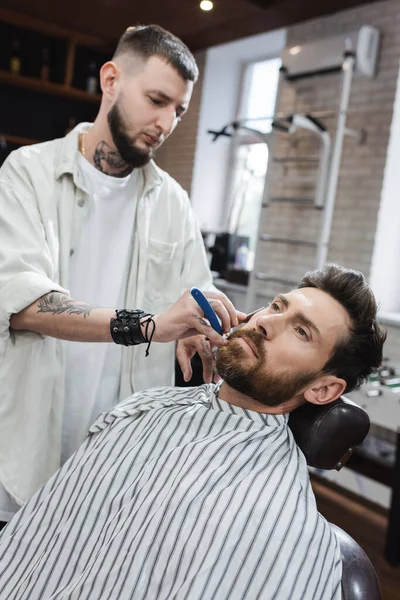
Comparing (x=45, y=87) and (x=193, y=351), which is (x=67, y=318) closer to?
(x=193, y=351)

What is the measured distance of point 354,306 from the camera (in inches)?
56.1

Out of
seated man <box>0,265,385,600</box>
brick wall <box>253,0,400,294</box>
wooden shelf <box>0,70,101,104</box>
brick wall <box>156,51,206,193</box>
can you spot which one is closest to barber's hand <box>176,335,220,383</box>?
seated man <box>0,265,385,600</box>

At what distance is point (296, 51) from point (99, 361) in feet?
12.6

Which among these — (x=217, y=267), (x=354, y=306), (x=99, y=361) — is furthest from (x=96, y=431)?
(x=217, y=267)

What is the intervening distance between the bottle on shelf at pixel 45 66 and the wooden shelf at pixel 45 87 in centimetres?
7

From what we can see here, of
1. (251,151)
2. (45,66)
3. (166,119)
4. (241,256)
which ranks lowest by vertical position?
(241,256)

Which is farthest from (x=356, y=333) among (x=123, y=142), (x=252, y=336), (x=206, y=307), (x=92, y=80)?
(x=92, y=80)

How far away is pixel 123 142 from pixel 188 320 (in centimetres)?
66

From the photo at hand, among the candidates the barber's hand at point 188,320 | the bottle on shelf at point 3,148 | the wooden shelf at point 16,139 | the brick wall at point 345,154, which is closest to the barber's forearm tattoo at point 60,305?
the barber's hand at point 188,320

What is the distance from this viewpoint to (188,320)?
1.28 meters

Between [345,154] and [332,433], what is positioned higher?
[345,154]

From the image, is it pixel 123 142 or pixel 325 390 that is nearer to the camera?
pixel 325 390

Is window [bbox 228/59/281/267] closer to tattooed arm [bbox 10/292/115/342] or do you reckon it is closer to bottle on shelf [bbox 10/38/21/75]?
bottle on shelf [bbox 10/38/21/75]

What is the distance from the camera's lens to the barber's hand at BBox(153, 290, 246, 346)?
50.1 inches
